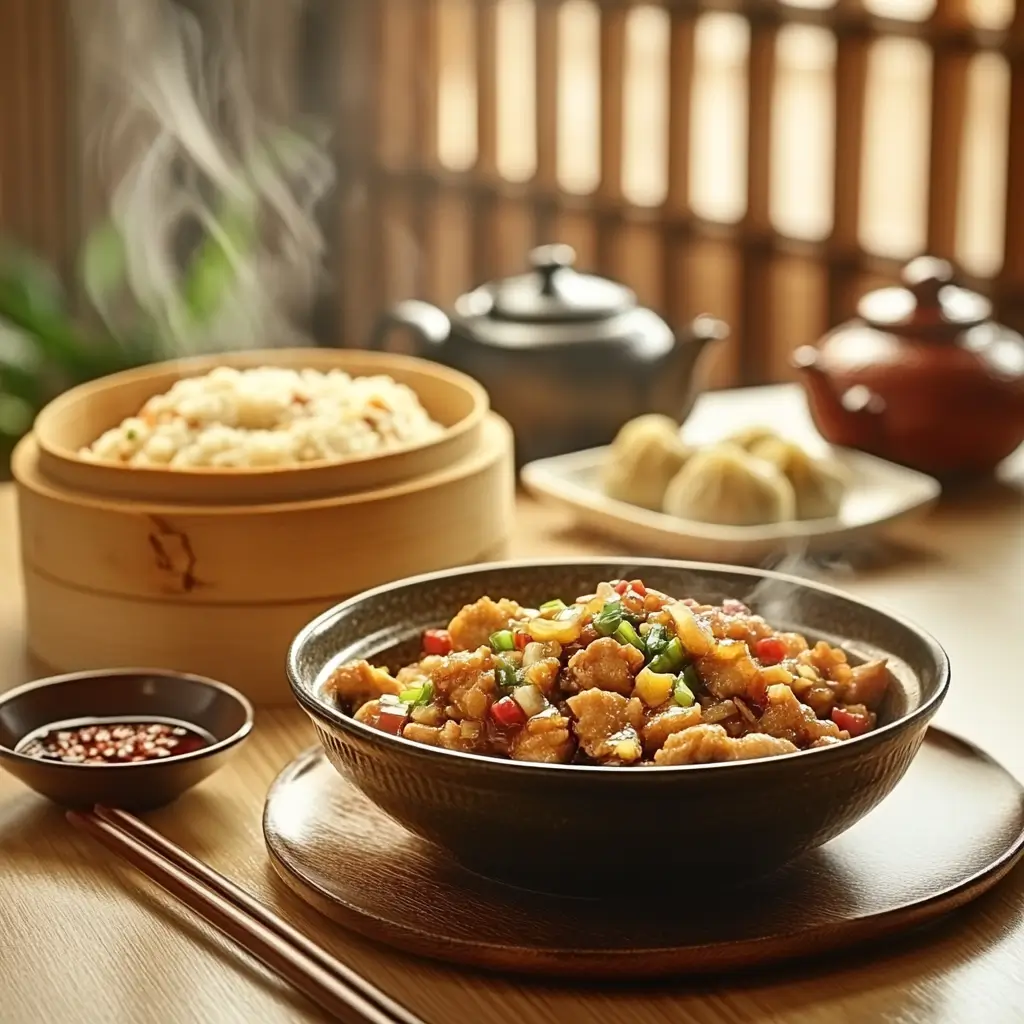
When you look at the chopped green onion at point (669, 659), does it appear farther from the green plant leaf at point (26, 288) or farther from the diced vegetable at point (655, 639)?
the green plant leaf at point (26, 288)

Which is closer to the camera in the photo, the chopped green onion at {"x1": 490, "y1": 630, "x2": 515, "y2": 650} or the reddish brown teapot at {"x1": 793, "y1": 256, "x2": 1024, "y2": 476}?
the chopped green onion at {"x1": 490, "y1": 630, "x2": 515, "y2": 650}

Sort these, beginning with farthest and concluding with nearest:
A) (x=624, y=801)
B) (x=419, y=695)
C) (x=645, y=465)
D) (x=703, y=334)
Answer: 1. (x=703, y=334)
2. (x=645, y=465)
3. (x=419, y=695)
4. (x=624, y=801)

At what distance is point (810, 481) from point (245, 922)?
1442 mm

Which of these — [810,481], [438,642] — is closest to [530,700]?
[438,642]

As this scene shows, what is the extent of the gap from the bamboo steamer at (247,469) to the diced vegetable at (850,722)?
2.40 feet

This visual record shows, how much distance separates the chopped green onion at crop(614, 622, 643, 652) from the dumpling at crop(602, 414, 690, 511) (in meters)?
1.18

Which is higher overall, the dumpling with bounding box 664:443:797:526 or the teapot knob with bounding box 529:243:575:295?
the teapot knob with bounding box 529:243:575:295

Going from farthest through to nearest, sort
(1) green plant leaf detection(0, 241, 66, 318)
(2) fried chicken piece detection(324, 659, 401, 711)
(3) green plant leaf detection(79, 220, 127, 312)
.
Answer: (3) green plant leaf detection(79, 220, 127, 312)
(1) green plant leaf detection(0, 241, 66, 318)
(2) fried chicken piece detection(324, 659, 401, 711)

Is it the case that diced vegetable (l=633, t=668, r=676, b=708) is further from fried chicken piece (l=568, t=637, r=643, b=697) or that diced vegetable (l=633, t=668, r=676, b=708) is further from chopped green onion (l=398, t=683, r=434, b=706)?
chopped green onion (l=398, t=683, r=434, b=706)

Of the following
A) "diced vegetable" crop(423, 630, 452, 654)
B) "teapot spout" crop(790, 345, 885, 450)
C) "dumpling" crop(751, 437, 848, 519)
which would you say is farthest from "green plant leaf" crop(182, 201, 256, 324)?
"diced vegetable" crop(423, 630, 452, 654)

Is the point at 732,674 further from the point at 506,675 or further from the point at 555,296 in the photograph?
the point at 555,296

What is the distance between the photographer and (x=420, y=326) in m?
3.00

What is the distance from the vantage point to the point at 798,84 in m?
5.36

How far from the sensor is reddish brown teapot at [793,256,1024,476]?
2.82 meters
